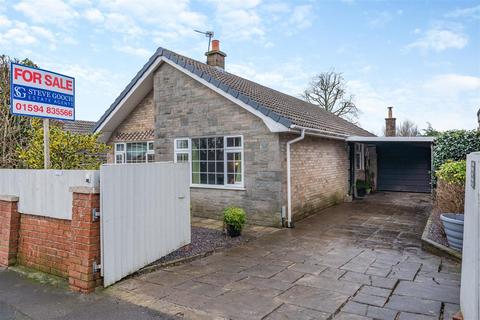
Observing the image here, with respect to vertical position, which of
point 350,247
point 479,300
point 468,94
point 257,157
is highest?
point 468,94

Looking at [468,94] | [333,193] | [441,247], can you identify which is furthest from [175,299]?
[468,94]

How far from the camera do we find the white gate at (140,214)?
462 cm

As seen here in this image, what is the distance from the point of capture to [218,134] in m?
9.90

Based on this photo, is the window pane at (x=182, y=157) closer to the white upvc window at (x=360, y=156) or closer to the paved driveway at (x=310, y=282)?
the paved driveway at (x=310, y=282)

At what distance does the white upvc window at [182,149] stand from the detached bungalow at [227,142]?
0.11 feet

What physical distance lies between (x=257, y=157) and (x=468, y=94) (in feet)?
51.0

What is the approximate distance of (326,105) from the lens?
33.0 m

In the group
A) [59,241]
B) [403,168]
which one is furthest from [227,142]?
[403,168]

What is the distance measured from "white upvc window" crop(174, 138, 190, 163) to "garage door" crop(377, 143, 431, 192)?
1147 cm

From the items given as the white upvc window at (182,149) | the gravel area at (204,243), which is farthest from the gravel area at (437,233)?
the white upvc window at (182,149)

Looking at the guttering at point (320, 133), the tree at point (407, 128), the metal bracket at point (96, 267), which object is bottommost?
the metal bracket at point (96, 267)

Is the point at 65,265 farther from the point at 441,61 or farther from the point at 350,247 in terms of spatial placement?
the point at 441,61

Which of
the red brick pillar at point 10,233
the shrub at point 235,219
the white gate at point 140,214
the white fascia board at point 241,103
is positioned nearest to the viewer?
the white gate at point 140,214

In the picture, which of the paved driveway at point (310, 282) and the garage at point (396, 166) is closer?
the paved driveway at point (310, 282)
